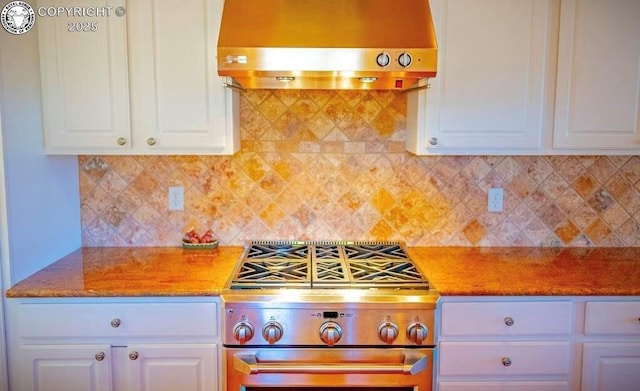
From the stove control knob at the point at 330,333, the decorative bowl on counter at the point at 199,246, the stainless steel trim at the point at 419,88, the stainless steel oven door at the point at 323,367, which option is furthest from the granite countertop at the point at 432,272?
the stainless steel trim at the point at 419,88

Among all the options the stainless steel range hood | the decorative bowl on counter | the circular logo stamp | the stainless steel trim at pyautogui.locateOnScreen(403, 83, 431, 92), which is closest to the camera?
the stainless steel range hood

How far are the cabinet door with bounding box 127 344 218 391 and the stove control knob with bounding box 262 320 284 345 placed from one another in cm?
23

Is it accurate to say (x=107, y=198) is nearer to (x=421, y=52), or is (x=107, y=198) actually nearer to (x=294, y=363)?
(x=294, y=363)

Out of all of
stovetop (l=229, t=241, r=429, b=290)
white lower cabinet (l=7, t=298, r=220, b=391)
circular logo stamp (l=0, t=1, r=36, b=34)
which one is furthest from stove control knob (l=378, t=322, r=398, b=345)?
circular logo stamp (l=0, t=1, r=36, b=34)

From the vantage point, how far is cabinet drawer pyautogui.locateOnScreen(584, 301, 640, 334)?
180cm

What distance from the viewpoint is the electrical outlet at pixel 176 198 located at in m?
2.34

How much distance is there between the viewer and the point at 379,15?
1770 mm

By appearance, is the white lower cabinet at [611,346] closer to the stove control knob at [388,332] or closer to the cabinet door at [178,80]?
the stove control knob at [388,332]

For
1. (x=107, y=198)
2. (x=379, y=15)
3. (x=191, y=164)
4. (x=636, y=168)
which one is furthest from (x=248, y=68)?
(x=636, y=168)

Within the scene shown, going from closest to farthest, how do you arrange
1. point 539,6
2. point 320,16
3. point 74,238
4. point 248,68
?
point 248,68 → point 320,16 → point 539,6 → point 74,238

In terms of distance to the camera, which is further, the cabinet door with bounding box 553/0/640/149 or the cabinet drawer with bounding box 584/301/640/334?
the cabinet door with bounding box 553/0/640/149

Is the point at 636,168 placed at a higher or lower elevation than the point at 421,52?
lower

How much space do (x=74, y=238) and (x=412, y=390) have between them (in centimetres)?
171

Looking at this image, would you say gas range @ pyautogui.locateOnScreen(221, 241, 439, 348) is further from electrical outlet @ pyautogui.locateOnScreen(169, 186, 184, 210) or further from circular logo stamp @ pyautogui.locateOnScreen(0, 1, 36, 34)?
circular logo stamp @ pyautogui.locateOnScreen(0, 1, 36, 34)
